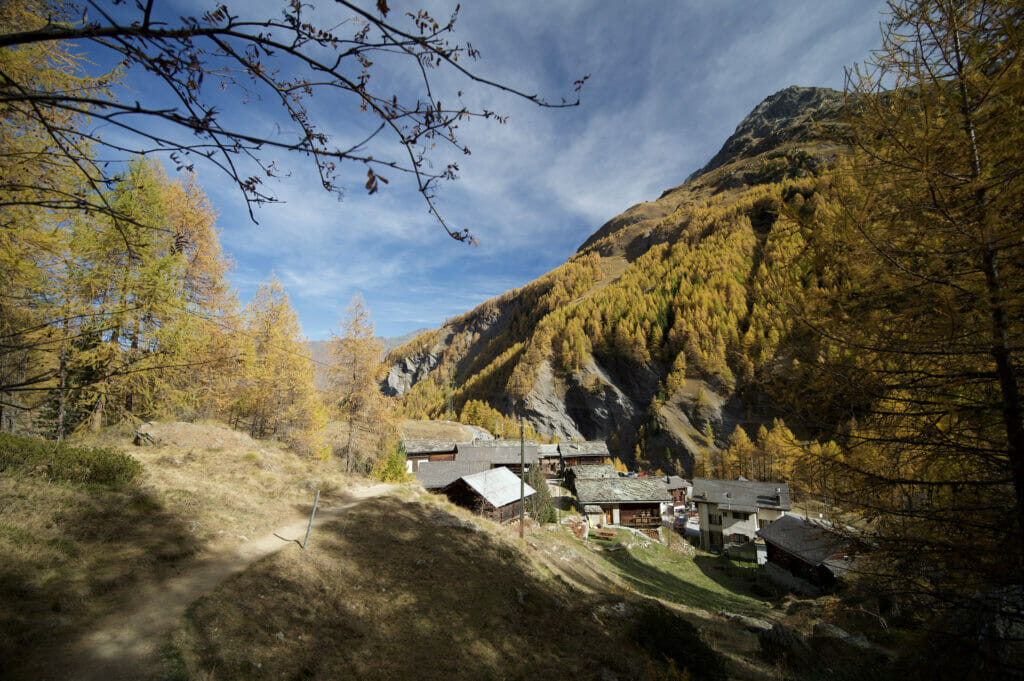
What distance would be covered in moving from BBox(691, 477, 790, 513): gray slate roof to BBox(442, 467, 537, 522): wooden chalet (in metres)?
27.8

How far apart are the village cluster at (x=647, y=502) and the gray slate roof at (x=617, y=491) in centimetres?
11

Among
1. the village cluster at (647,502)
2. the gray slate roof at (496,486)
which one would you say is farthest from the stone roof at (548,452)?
the gray slate roof at (496,486)

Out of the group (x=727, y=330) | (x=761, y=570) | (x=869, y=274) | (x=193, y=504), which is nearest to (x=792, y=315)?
(x=869, y=274)

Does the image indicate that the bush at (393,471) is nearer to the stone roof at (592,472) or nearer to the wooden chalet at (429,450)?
the wooden chalet at (429,450)

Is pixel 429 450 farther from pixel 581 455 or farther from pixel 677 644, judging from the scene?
pixel 677 644

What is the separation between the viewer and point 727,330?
10438 cm

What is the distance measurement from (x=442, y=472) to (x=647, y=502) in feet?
77.2

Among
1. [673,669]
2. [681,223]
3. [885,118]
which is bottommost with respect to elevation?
[673,669]

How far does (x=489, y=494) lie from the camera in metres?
28.6

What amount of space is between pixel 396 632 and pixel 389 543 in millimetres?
4455

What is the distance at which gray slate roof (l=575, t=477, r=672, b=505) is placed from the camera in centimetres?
4288

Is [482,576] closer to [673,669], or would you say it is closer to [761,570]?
[673,669]

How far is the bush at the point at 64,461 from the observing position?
9539 mm

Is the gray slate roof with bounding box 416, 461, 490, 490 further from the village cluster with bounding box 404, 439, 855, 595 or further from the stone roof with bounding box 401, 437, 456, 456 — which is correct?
the stone roof with bounding box 401, 437, 456, 456
